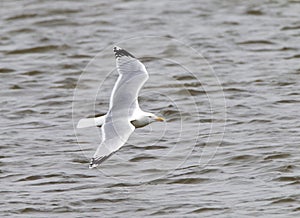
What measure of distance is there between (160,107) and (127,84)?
310cm

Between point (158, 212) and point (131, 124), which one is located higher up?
point (131, 124)

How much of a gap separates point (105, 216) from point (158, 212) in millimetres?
450

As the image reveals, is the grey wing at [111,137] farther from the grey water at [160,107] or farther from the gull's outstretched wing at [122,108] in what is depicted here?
the grey water at [160,107]

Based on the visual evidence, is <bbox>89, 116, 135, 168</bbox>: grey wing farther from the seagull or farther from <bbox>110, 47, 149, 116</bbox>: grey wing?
<bbox>110, 47, 149, 116</bbox>: grey wing

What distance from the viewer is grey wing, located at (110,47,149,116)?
8.81 m

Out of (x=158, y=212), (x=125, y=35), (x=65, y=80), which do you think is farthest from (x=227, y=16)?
(x=158, y=212)

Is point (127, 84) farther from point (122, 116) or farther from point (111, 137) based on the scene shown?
point (111, 137)

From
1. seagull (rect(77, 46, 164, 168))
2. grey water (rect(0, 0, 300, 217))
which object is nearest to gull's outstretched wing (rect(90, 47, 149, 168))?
seagull (rect(77, 46, 164, 168))

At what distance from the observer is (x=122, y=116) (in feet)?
28.1

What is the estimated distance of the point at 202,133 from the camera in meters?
11.0

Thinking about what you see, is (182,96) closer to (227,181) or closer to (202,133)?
(202,133)

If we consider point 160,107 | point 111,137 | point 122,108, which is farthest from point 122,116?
point 160,107

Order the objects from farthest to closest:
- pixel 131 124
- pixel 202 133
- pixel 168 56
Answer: pixel 168 56 → pixel 202 133 → pixel 131 124

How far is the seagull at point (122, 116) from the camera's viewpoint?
26.1 ft
